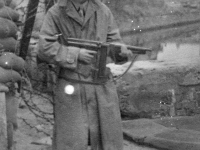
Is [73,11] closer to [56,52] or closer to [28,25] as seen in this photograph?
[56,52]

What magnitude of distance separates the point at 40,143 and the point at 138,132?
3.33ft

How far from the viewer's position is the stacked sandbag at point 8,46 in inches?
141

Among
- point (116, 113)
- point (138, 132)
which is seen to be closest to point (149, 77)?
point (138, 132)

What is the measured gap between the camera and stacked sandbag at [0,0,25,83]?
3.59m

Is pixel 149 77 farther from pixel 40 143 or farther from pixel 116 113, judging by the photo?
pixel 116 113

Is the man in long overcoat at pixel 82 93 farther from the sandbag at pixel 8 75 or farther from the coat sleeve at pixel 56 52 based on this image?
the sandbag at pixel 8 75

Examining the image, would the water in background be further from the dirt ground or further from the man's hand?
the man's hand

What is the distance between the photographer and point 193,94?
5.87 metres

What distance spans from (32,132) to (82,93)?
6.05 feet

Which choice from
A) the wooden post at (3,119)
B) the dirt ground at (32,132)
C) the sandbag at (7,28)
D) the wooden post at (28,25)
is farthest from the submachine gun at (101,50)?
the dirt ground at (32,132)

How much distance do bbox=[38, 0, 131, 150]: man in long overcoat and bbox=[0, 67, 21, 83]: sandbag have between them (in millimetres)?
426

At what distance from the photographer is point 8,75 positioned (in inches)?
143

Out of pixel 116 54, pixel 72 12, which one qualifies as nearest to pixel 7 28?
pixel 72 12

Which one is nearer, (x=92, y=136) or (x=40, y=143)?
(x=92, y=136)
